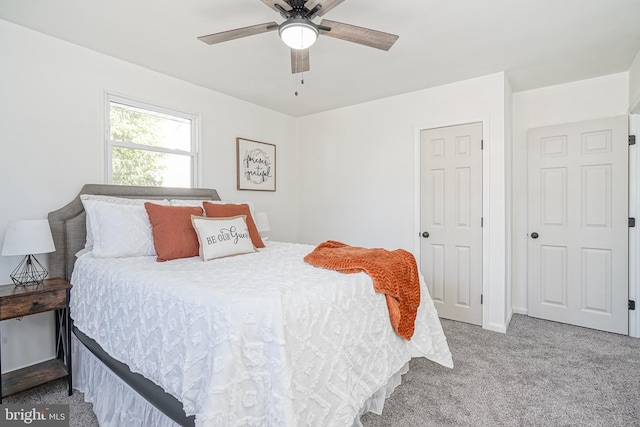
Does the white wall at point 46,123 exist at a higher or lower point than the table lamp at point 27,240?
higher

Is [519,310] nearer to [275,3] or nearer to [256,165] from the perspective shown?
[256,165]

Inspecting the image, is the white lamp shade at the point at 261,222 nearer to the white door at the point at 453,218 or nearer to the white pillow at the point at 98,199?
the white pillow at the point at 98,199

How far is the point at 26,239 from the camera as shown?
80.2 inches

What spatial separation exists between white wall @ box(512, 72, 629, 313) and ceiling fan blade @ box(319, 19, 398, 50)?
2.50 meters

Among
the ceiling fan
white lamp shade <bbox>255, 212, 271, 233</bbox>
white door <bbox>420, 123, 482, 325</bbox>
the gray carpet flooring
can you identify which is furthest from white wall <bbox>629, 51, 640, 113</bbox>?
white lamp shade <bbox>255, 212, 271, 233</bbox>

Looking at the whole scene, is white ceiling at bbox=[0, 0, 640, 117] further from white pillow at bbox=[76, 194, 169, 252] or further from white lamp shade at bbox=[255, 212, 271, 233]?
white lamp shade at bbox=[255, 212, 271, 233]

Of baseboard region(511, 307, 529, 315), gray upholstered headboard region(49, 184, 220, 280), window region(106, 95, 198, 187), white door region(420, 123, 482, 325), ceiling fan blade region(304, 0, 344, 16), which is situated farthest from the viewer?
baseboard region(511, 307, 529, 315)

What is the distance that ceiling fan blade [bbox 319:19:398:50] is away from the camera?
1.84 metres

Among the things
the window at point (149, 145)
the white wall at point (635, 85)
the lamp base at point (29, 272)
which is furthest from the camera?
the window at point (149, 145)

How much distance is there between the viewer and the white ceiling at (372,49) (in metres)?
2.12

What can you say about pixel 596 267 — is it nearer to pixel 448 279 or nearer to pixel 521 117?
pixel 448 279

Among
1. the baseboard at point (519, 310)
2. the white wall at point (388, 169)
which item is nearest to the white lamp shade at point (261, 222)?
the white wall at point (388, 169)

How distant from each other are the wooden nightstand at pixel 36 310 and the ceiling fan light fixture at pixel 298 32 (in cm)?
214

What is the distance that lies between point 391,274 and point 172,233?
1617 mm
